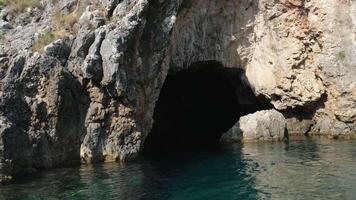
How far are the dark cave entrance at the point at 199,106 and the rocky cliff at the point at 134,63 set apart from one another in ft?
8.32

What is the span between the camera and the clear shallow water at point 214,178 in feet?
62.1

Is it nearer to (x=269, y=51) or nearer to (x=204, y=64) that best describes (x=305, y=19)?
(x=269, y=51)

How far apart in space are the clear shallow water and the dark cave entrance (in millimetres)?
7507

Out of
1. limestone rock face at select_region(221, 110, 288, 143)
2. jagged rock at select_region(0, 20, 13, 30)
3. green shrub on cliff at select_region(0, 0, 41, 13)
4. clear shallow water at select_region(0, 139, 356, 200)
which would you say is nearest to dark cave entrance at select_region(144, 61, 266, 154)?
limestone rock face at select_region(221, 110, 288, 143)

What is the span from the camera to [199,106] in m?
44.7

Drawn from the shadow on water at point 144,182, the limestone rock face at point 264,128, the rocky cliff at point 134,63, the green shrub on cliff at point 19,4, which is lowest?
the shadow on water at point 144,182

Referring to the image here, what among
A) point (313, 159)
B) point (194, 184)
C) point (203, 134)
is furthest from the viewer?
point (203, 134)

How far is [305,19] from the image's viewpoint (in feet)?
109

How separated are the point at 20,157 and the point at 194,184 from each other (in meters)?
8.14

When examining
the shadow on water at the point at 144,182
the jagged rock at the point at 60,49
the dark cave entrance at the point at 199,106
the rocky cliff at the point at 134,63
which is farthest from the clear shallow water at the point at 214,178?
the dark cave entrance at the point at 199,106

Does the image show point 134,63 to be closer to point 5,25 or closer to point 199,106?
point 5,25

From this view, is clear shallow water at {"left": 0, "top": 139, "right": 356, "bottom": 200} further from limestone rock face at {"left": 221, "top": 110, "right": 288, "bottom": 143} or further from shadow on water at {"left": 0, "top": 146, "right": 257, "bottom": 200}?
limestone rock face at {"left": 221, "top": 110, "right": 288, "bottom": 143}

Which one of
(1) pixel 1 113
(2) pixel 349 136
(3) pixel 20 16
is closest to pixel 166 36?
(3) pixel 20 16

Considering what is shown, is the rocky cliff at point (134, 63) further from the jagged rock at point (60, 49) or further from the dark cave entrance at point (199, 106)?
the dark cave entrance at point (199, 106)
